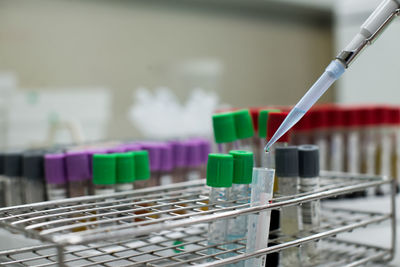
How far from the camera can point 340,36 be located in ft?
5.36

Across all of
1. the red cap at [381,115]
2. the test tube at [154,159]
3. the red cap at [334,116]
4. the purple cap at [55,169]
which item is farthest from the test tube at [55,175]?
the red cap at [381,115]

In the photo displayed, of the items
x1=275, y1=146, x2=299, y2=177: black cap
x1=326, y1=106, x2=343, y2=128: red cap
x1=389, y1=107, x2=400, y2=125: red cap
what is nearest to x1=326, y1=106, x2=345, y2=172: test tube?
x1=326, y1=106, x2=343, y2=128: red cap

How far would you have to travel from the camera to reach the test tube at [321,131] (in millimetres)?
884

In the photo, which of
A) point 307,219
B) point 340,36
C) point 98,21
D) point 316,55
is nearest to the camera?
point 307,219

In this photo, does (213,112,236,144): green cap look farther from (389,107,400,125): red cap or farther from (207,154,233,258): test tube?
(389,107,400,125): red cap

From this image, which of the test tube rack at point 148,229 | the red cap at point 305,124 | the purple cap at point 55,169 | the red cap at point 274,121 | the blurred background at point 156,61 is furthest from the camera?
the blurred background at point 156,61

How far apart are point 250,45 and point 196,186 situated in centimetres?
143

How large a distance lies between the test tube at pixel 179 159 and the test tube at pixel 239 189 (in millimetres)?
230

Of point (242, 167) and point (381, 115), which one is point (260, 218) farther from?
point (381, 115)

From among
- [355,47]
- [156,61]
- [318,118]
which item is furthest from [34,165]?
[156,61]

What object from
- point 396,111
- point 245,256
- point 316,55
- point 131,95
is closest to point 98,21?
point 131,95

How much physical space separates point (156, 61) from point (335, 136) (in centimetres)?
87

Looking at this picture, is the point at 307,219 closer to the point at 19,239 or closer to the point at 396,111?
the point at 19,239

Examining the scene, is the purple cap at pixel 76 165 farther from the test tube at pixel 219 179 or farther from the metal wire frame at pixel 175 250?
the test tube at pixel 219 179
